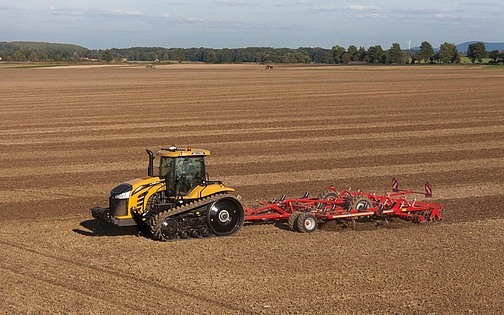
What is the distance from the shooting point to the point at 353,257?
45.9 ft

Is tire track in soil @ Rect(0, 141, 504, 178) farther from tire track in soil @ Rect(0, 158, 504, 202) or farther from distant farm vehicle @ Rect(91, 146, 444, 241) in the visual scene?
distant farm vehicle @ Rect(91, 146, 444, 241)

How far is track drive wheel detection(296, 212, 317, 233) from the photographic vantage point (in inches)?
621

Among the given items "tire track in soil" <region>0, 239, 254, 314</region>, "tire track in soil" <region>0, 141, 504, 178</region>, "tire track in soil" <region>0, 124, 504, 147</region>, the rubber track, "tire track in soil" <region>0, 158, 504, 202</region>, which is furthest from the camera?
"tire track in soil" <region>0, 124, 504, 147</region>

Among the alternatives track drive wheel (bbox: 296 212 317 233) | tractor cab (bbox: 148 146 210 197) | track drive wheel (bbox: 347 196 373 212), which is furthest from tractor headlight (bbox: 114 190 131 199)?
track drive wheel (bbox: 347 196 373 212)

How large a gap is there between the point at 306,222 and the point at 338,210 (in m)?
1.16

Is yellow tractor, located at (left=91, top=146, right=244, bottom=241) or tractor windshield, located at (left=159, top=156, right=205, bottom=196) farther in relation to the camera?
tractor windshield, located at (left=159, top=156, right=205, bottom=196)

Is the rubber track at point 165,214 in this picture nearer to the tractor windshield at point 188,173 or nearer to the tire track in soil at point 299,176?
the tractor windshield at point 188,173

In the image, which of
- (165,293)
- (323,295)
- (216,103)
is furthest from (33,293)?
(216,103)

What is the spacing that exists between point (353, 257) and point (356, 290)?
1.98 m

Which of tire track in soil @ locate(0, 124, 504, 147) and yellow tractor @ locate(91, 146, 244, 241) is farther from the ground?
yellow tractor @ locate(91, 146, 244, 241)

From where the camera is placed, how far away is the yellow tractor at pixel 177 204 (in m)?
14.9

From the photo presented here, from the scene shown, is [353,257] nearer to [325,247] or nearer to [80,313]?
Result: [325,247]

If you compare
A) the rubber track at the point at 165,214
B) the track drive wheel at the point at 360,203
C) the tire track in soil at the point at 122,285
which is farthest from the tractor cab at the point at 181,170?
the track drive wheel at the point at 360,203

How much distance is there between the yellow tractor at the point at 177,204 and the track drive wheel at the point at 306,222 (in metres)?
1.33
